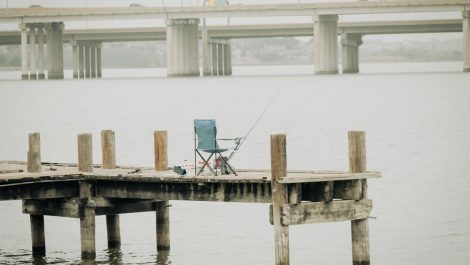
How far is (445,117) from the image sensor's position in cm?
7438

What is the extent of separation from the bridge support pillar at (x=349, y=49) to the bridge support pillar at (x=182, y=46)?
2616 centimetres

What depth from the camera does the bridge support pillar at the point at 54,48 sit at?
6821 inches

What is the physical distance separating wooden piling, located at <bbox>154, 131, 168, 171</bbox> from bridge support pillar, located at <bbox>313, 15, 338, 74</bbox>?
132 metres

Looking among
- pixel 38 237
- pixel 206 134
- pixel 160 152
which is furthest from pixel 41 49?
pixel 206 134

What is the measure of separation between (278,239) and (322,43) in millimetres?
138454

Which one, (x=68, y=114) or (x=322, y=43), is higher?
(x=322, y=43)

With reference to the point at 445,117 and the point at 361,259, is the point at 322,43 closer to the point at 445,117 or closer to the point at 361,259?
the point at 445,117

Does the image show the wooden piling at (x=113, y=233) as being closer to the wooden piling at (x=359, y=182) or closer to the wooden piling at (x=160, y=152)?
the wooden piling at (x=160, y=152)

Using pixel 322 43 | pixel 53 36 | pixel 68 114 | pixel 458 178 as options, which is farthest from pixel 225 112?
pixel 53 36

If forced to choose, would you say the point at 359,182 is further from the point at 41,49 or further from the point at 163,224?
the point at 41,49

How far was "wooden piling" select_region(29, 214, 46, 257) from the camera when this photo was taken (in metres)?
23.0

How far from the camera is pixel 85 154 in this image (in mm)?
21656

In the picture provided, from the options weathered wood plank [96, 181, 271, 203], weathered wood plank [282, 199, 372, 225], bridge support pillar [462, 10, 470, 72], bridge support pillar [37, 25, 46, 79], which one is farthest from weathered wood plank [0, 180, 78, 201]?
bridge support pillar [37, 25, 46, 79]

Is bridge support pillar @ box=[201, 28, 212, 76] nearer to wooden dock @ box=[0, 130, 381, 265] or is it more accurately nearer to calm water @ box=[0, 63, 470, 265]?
calm water @ box=[0, 63, 470, 265]
